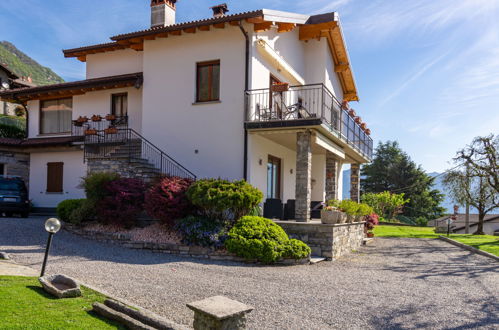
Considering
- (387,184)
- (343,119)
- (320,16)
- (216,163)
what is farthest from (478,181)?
(387,184)

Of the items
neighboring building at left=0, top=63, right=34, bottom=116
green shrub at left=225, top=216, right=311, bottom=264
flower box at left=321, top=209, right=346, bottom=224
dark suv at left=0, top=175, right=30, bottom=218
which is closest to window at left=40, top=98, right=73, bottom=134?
dark suv at left=0, top=175, right=30, bottom=218

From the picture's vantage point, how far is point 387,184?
50.0 metres

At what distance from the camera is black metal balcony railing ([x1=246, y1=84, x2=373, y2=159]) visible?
41.7 feet

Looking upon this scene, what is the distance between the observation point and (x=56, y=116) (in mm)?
18172

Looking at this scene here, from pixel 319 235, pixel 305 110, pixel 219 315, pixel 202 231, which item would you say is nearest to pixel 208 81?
pixel 305 110

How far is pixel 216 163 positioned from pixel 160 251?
401 cm

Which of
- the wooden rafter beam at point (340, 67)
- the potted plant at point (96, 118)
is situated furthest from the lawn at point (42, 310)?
the wooden rafter beam at point (340, 67)

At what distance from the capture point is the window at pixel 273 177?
49.6ft

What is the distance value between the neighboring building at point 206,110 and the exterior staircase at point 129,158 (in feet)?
0.14

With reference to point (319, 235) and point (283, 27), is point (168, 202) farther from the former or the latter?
point (283, 27)

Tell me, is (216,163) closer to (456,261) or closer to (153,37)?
(153,37)

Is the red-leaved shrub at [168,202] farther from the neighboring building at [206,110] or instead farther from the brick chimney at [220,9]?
the brick chimney at [220,9]

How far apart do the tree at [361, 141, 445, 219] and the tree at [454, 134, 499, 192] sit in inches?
993

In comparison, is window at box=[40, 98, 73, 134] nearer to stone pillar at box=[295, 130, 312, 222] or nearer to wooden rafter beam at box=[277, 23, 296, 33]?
wooden rafter beam at box=[277, 23, 296, 33]
